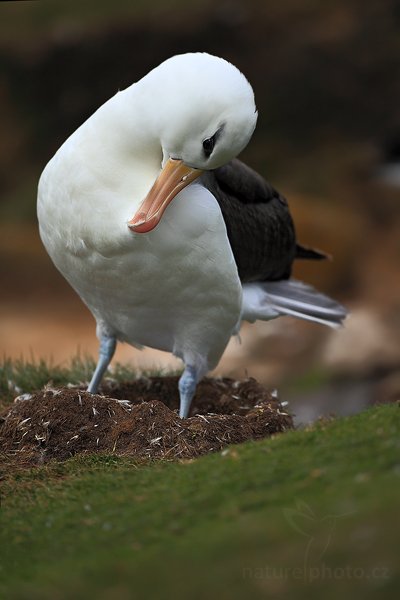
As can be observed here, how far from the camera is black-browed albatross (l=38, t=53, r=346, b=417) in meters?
5.28

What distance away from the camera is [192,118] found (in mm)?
5211

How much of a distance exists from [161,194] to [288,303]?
2.17 metres

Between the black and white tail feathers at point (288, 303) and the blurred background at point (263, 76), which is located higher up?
the blurred background at point (263, 76)

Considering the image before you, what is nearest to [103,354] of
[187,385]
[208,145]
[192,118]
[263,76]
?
[187,385]

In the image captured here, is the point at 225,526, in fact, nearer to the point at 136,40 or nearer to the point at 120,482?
the point at 120,482

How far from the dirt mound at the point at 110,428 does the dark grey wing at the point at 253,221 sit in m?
1.13

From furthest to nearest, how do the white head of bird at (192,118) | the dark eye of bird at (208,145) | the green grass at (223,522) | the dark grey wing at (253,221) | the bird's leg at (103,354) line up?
the bird's leg at (103,354)
the dark grey wing at (253,221)
the dark eye of bird at (208,145)
the white head of bird at (192,118)
the green grass at (223,522)

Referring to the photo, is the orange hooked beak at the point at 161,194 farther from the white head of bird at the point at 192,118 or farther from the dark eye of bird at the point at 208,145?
the dark eye of bird at the point at 208,145

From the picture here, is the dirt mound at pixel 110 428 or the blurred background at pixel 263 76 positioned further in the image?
the blurred background at pixel 263 76

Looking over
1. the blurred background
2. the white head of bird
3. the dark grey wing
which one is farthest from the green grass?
the blurred background

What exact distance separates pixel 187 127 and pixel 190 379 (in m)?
1.74

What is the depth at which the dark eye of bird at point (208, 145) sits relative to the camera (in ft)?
17.4

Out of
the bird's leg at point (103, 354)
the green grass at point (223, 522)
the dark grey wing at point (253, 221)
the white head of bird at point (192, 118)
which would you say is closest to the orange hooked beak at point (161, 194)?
the white head of bird at point (192, 118)

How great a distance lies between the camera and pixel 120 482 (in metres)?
4.60
